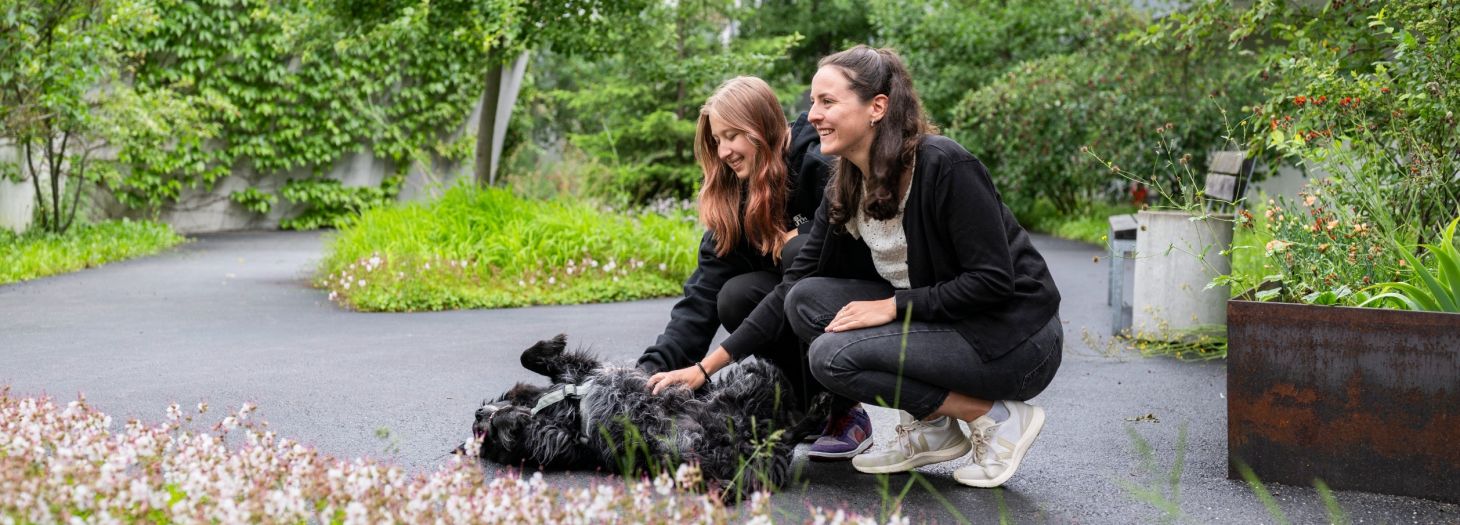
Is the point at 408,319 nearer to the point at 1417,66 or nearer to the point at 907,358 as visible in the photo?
the point at 907,358

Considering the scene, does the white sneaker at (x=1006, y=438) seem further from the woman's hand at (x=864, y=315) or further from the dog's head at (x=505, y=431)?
the dog's head at (x=505, y=431)

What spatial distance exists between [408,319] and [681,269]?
→ 223 cm

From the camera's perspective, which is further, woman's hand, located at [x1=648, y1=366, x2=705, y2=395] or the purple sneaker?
the purple sneaker

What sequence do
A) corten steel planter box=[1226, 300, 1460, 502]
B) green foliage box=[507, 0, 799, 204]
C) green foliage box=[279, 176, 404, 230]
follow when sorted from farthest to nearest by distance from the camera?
1. green foliage box=[279, 176, 404, 230]
2. green foliage box=[507, 0, 799, 204]
3. corten steel planter box=[1226, 300, 1460, 502]

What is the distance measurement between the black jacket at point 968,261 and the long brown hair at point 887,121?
0.04 meters

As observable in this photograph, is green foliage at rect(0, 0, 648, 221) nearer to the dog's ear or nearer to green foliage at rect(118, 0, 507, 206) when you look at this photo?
green foliage at rect(118, 0, 507, 206)

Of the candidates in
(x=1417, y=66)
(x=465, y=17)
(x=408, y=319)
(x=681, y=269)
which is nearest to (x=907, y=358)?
(x=1417, y=66)

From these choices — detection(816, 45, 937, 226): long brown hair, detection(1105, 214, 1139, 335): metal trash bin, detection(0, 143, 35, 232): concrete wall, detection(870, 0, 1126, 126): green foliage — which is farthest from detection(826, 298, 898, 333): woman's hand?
detection(870, 0, 1126, 126): green foliage

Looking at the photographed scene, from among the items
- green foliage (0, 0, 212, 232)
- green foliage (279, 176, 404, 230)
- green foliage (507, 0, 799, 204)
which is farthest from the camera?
green foliage (279, 176, 404, 230)

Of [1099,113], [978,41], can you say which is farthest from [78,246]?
[978,41]

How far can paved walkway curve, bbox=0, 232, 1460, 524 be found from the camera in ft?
10.4

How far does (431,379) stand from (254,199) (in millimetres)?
11394

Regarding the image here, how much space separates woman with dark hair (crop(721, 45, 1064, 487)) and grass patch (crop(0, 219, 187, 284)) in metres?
7.78

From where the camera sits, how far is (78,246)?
34.6ft
